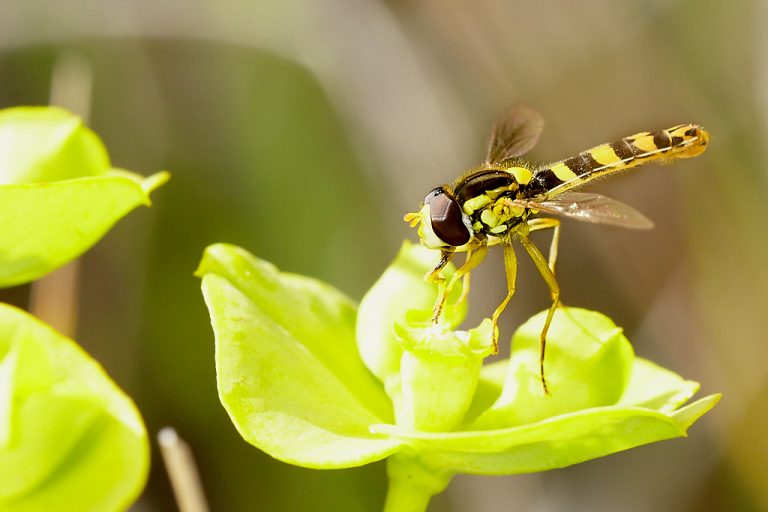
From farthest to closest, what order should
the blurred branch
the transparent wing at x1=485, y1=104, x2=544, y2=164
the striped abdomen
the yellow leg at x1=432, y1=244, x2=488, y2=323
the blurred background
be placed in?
the blurred background
the blurred branch
the transparent wing at x1=485, y1=104, x2=544, y2=164
the striped abdomen
the yellow leg at x1=432, y1=244, x2=488, y2=323

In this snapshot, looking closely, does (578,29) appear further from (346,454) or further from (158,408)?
(346,454)

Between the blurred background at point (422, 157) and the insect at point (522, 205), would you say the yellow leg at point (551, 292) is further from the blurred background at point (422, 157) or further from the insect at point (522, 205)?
the blurred background at point (422, 157)

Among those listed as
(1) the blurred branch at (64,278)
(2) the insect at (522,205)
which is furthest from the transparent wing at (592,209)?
(1) the blurred branch at (64,278)

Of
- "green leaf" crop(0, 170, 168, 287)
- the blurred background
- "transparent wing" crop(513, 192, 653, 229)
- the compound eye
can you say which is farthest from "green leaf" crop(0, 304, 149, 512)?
the blurred background

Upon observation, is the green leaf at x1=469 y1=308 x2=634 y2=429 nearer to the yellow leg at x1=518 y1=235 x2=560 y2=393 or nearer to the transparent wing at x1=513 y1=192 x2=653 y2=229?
the yellow leg at x1=518 y1=235 x2=560 y2=393

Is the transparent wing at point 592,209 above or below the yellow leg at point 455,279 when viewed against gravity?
below
